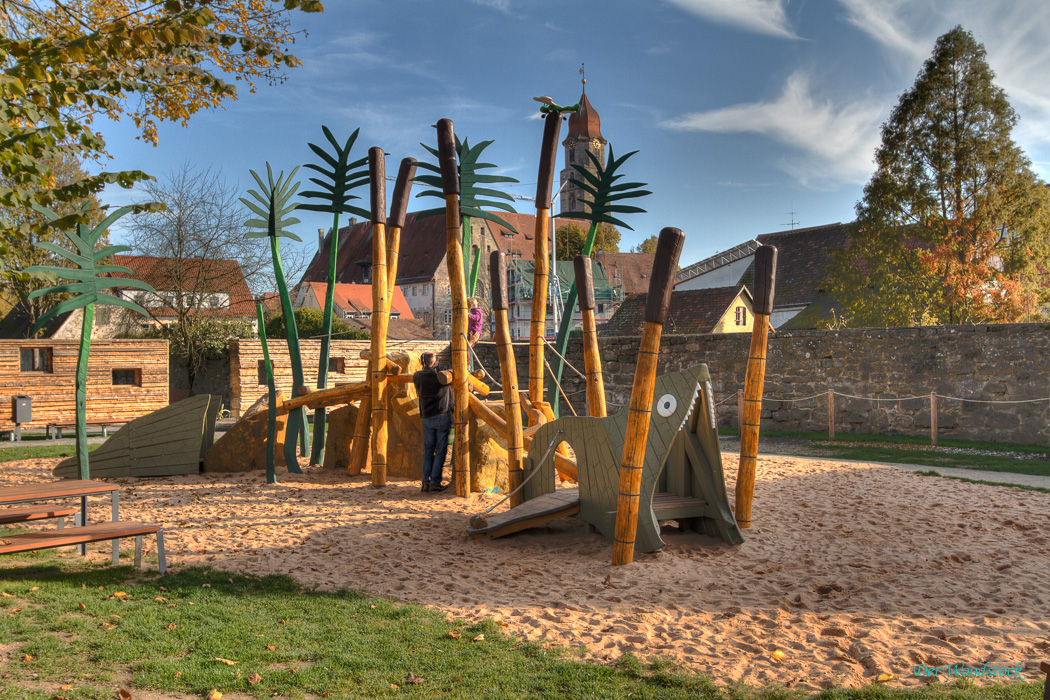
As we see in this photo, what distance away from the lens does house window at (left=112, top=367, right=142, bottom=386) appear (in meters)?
16.5

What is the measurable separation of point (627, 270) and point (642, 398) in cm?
5002

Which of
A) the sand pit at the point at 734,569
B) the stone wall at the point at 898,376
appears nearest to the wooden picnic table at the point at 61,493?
the sand pit at the point at 734,569

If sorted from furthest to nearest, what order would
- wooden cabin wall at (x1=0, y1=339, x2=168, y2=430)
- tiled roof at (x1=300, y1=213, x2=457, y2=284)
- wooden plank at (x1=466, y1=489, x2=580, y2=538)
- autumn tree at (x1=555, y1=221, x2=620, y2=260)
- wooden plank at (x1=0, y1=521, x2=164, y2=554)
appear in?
tiled roof at (x1=300, y1=213, x2=457, y2=284), autumn tree at (x1=555, y1=221, x2=620, y2=260), wooden cabin wall at (x1=0, y1=339, x2=168, y2=430), wooden plank at (x1=466, y1=489, x2=580, y2=538), wooden plank at (x1=0, y1=521, x2=164, y2=554)

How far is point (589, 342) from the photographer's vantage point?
7457mm

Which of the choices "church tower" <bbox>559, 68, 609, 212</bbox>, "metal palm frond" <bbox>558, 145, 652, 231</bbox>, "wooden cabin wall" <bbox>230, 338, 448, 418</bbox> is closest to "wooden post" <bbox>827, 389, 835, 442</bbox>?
"metal palm frond" <bbox>558, 145, 652, 231</bbox>

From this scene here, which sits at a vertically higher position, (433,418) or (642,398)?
(642,398)

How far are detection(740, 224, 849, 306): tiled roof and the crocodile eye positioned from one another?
21643 millimetres

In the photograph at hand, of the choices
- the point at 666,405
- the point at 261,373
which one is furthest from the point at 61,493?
the point at 261,373

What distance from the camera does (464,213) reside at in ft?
24.6

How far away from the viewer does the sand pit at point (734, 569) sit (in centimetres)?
358

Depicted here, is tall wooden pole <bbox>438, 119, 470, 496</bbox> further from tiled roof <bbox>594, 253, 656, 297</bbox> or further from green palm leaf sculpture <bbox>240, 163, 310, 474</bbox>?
tiled roof <bbox>594, 253, 656, 297</bbox>

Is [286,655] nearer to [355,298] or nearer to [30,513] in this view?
[30,513]

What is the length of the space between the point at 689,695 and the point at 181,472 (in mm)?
7793

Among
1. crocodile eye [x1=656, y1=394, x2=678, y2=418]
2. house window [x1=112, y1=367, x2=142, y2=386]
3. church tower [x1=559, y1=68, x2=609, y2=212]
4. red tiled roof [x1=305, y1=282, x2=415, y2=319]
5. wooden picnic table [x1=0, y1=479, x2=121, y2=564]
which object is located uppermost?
church tower [x1=559, y1=68, x2=609, y2=212]
